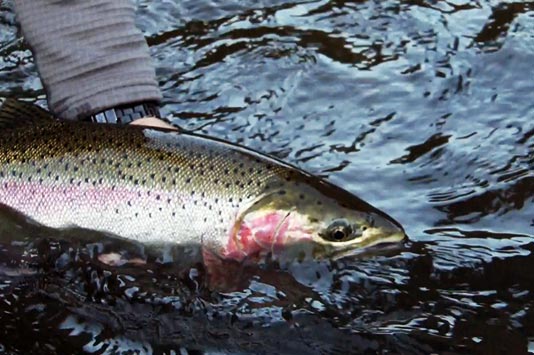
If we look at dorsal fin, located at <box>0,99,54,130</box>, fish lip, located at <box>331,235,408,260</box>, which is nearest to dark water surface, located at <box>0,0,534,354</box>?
fish lip, located at <box>331,235,408,260</box>

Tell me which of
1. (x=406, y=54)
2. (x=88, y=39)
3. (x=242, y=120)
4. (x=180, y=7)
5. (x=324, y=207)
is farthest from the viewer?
(x=180, y=7)

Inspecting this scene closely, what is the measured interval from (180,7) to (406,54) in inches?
39.5

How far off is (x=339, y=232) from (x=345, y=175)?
701 millimetres

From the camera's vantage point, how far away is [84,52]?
10.7 feet

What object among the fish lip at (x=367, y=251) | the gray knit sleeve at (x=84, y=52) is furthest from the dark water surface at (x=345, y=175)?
the gray knit sleeve at (x=84, y=52)

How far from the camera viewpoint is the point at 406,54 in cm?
399

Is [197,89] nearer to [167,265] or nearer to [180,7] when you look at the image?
[180,7]

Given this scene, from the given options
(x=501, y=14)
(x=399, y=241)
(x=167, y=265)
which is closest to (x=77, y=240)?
(x=167, y=265)

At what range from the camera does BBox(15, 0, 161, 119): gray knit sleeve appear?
3.27m

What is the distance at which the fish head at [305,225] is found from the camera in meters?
2.68

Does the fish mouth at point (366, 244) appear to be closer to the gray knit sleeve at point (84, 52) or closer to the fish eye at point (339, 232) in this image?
→ the fish eye at point (339, 232)

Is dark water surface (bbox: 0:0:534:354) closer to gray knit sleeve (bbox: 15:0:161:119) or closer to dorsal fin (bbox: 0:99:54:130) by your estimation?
dorsal fin (bbox: 0:99:54:130)

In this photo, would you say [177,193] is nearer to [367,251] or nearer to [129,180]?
[129,180]

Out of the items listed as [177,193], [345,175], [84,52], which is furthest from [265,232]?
[84,52]
